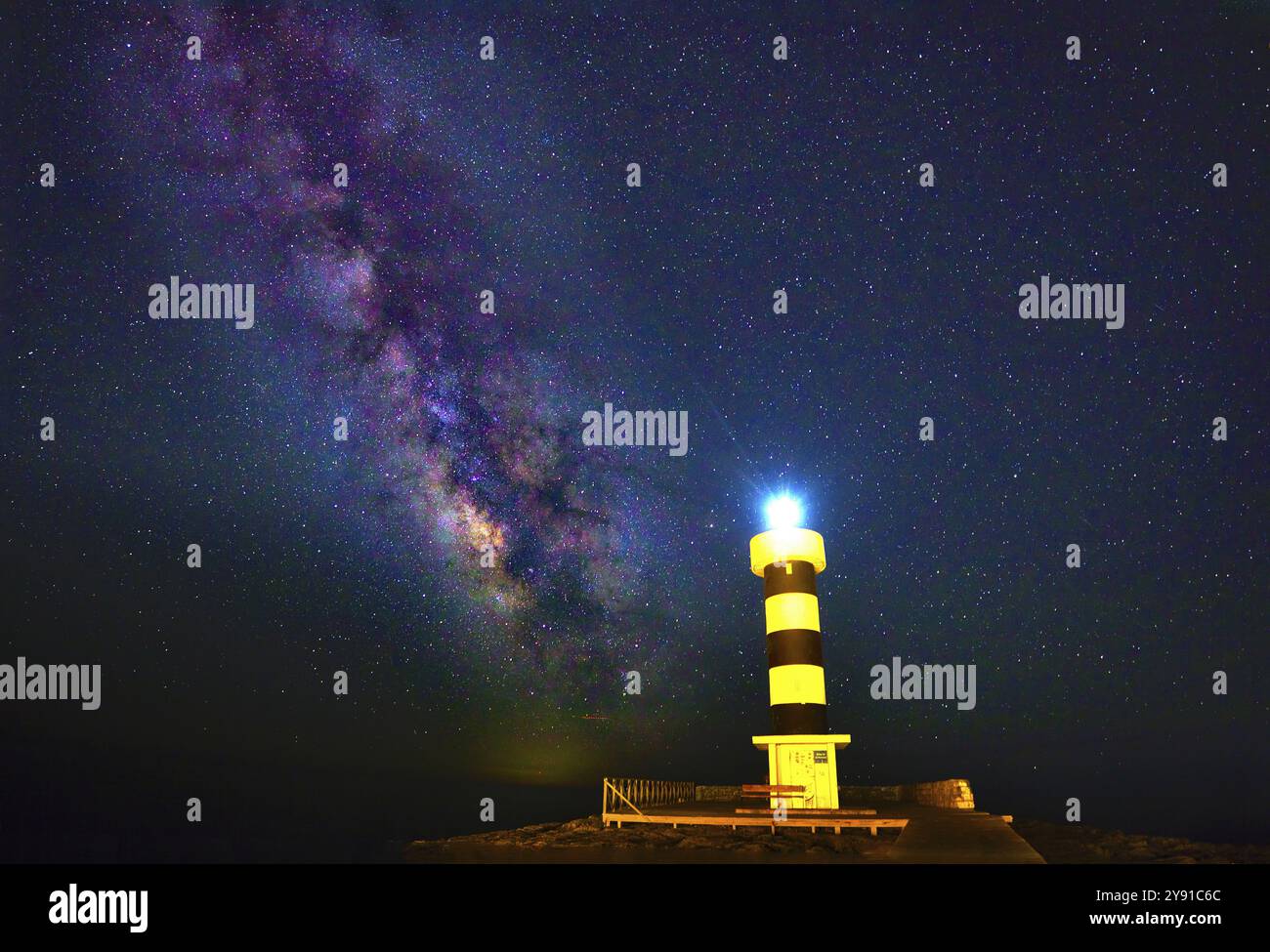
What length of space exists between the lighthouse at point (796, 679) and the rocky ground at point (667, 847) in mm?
4083

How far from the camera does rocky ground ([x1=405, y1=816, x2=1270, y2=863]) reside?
66.5ft

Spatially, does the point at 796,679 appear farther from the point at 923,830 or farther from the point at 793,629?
the point at 923,830

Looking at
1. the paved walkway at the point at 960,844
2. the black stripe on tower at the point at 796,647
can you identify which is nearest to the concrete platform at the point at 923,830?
the paved walkway at the point at 960,844

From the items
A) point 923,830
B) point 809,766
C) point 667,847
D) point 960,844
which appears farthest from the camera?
point 809,766

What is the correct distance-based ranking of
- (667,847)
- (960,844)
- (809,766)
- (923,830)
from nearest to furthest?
(960,844) < (667,847) < (923,830) < (809,766)

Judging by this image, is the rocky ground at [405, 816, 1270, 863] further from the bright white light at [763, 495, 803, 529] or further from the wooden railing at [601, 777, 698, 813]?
the bright white light at [763, 495, 803, 529]

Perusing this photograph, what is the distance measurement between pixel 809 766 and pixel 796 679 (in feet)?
10.7

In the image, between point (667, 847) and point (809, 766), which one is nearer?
point (667, 847)

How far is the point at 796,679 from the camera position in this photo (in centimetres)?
3198

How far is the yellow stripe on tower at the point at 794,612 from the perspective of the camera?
107 ft

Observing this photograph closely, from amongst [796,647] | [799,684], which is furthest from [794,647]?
[799,684]
